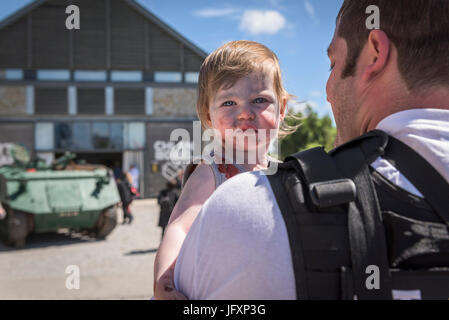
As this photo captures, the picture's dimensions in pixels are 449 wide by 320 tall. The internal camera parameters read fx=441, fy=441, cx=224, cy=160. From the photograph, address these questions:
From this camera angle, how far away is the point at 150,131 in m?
24.3

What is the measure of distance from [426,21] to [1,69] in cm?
2579

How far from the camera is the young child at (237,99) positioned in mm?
1734

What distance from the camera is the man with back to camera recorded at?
94 cm

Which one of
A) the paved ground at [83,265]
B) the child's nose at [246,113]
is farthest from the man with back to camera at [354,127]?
the paved ground at [83,265]

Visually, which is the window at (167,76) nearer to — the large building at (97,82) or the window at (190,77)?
the large building at (97,82)

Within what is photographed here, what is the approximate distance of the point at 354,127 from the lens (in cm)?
135

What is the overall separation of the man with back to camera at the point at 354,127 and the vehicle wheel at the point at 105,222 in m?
9.85

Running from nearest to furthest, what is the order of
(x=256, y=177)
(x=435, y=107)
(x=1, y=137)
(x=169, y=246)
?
(x=256, y=177), (x=435, y=107), (x=169, y=246), (x=1, y=137)

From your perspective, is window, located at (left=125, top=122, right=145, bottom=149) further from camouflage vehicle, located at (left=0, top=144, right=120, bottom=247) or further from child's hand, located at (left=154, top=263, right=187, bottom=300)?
child's hand, located at (left=154, top=263, right=187, bottom=300)

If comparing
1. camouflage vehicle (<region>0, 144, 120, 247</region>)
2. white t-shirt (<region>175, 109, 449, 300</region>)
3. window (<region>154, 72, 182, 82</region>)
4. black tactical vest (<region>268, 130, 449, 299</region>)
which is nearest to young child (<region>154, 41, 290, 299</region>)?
white t-shirt (<region>175, 109, 449, 300</region>)

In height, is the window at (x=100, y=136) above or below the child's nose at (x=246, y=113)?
above

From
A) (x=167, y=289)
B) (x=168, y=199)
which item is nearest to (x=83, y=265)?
(x=168, y=199)
